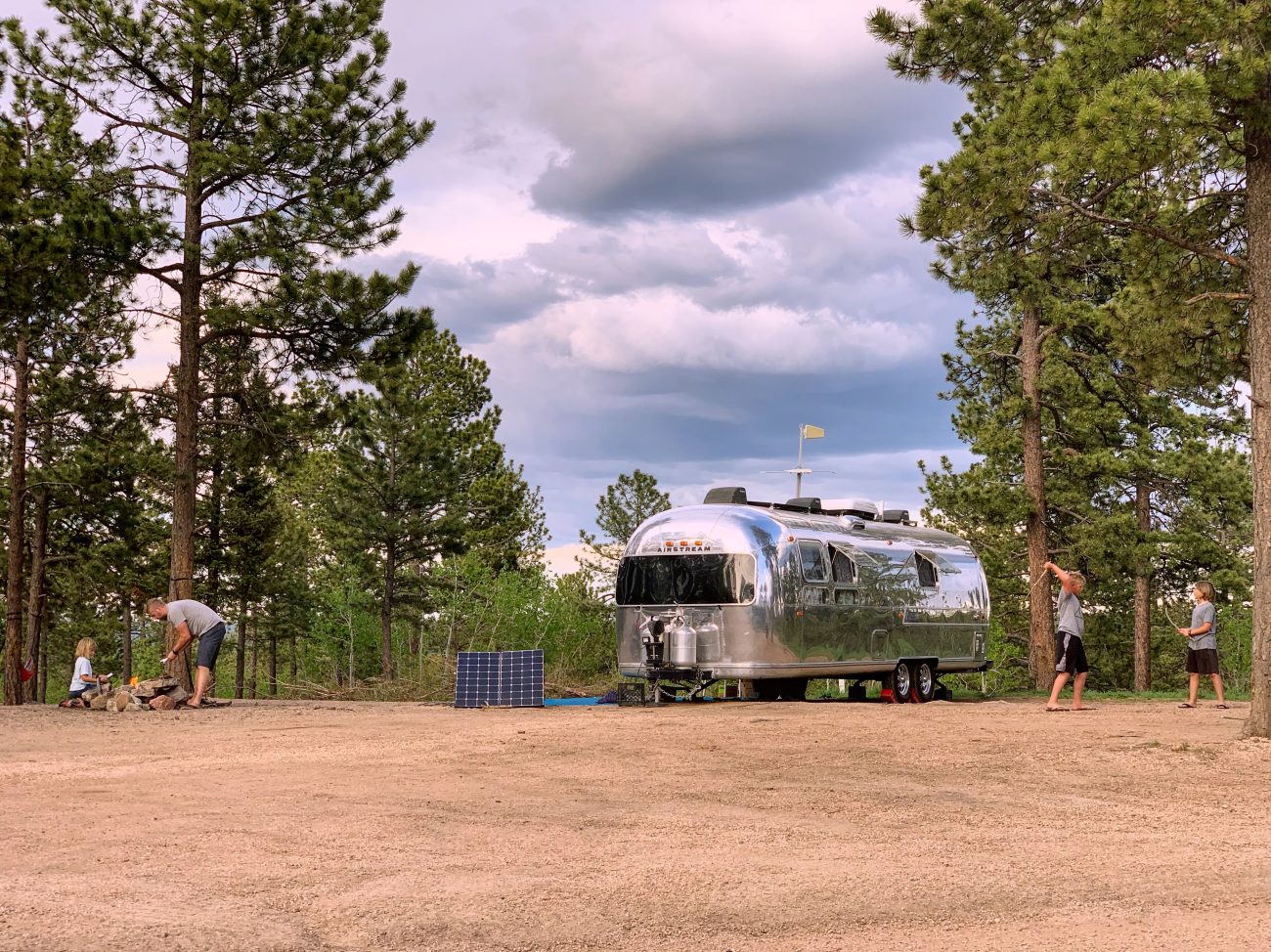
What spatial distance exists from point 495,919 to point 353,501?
3609 centimetres

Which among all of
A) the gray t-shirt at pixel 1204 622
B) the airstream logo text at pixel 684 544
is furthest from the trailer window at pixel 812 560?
the gray t-shirt at pixel 1204 622

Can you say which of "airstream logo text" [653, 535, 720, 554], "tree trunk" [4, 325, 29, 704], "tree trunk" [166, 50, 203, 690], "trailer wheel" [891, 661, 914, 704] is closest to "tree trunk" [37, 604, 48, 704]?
"tree trunk" [4, 325, 29, 704]

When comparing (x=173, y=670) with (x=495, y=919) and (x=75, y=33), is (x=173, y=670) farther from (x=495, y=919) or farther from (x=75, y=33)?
(x=495, y=919)

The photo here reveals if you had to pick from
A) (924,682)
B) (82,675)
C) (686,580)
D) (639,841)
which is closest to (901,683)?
(924,682)

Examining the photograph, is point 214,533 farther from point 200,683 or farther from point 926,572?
point 926,572

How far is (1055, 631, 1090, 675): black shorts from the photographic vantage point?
17.2 meters

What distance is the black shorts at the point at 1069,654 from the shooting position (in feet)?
56.6

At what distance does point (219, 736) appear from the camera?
14.3 metres

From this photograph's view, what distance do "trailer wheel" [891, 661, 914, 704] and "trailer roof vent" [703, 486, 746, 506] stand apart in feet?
12.7

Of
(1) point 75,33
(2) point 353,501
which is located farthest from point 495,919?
(2) point 353,501

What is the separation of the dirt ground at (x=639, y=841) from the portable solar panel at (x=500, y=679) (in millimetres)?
5314

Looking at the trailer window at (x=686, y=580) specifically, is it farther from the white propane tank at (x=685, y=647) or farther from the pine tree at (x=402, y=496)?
the pine tree at (x=402, y=496)

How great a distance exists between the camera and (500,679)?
19750 mm

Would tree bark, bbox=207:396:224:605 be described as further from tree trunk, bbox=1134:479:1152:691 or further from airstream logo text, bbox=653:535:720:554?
tree trunk, bbox=1134:479:1152:691
